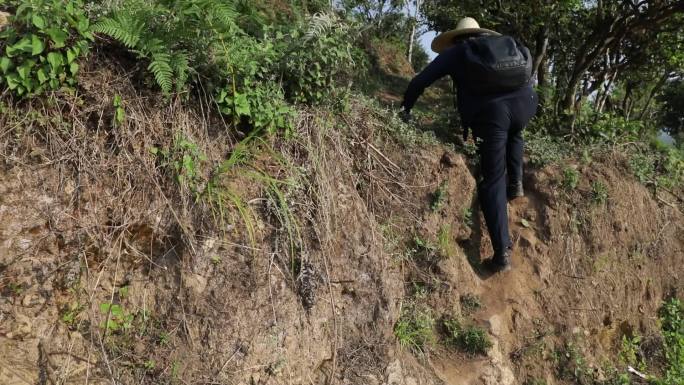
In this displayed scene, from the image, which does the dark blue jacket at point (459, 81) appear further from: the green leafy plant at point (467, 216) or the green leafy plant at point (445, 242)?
the green leafy plant at point (445, 242)

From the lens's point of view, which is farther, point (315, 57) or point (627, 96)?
point (627, 96)

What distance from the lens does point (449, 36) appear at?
517cm

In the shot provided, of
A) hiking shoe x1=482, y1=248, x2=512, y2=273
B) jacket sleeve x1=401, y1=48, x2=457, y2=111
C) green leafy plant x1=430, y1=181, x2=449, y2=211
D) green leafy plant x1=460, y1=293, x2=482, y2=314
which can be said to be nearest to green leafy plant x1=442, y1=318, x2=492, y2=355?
green leafy plant x1=460, y1=293, x2=482, y2=314

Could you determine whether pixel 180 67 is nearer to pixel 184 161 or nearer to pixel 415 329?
pixel 184 161

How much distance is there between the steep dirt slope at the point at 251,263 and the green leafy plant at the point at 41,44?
0.22 meters

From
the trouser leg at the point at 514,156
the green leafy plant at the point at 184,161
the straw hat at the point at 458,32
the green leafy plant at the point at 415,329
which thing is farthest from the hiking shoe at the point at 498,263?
the green leafy plant at the point at 184,161

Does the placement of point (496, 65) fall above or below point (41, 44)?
above

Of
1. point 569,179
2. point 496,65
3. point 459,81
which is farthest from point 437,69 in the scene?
point 569,179

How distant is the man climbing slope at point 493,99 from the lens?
4387 mm

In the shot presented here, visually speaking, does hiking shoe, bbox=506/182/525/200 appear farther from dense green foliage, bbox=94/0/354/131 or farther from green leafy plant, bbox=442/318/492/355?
dense green foliage, bbox=94/0/354/131

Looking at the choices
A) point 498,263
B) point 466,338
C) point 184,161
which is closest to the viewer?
point 184,161

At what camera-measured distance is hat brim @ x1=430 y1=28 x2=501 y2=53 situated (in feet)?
16.4

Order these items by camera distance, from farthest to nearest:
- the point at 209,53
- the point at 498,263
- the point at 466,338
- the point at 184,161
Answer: the point at 498,263, the point at 466,338, the point at 209,53, the point at 184,161

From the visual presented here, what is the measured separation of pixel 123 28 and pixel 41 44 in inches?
17.3
